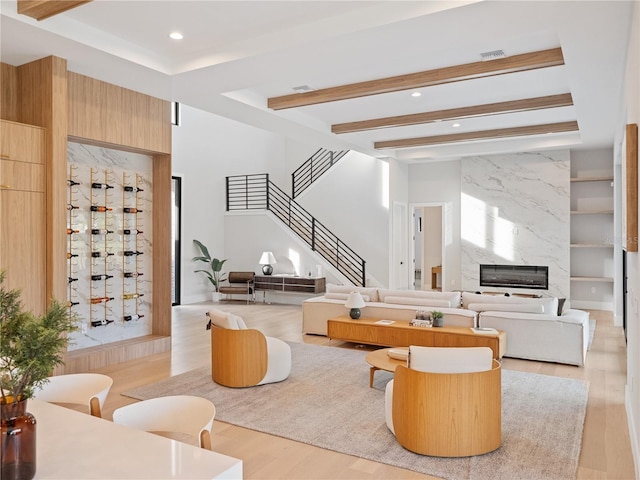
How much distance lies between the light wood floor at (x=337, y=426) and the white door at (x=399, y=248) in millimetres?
3931

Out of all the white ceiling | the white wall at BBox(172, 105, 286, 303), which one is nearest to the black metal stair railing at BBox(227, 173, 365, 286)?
the white wall at BBox(172, 105, 286, 303)

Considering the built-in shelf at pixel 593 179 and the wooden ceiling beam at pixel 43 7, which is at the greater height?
the wooden ceiling beam at pixel 43 7

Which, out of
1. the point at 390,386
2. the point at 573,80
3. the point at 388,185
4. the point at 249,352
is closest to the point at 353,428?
the point at 390,386

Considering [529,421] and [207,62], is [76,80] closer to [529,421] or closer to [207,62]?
[207,62]

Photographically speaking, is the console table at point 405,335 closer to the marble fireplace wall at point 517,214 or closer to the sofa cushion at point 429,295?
the sofa cushion at point 429,295

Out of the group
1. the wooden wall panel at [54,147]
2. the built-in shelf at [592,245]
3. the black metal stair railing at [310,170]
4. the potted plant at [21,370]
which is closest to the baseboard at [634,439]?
the potted plant at [21,370]

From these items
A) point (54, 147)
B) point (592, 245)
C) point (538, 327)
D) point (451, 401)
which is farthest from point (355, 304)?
point (592, 245)

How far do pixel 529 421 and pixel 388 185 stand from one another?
25.2 ft

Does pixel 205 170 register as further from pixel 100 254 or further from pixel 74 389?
pixel 74 389

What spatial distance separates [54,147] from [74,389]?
324cm

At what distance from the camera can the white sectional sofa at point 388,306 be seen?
6.14 meters

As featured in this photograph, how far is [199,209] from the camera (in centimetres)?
1184

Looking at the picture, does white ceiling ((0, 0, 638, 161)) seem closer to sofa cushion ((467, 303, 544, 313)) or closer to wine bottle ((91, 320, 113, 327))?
sofa cushion ((467, 303, 544, 313))

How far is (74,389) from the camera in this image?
8.56 ft
